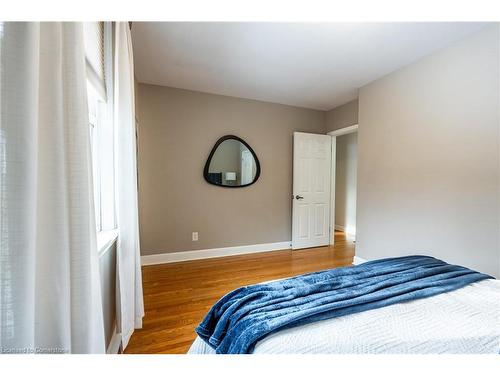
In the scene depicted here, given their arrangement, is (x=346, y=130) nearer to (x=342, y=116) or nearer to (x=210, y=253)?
(x=342, y=116)

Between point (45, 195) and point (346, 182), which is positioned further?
point (346, 182)

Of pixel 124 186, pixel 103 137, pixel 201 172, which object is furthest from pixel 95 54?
pixel 201 172

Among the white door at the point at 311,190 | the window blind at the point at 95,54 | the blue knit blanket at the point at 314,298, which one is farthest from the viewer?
the white door at the point at 311,190

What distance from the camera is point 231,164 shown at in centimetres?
351

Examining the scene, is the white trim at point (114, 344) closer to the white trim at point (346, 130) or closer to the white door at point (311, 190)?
the white door at point (311, 190)

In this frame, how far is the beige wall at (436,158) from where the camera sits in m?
1.86

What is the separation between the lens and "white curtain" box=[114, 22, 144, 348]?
1.47 meters

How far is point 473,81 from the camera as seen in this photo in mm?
1953

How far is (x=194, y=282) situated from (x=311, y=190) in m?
2.46

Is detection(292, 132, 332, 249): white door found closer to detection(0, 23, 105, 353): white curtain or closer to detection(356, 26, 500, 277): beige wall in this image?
detection(356, 26, 500, 277): beige wall

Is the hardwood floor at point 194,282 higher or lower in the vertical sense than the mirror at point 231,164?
lower

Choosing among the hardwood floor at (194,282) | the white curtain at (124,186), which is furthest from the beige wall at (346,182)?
the white curtain at (124,186)

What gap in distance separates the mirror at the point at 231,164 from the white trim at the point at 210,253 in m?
1.03

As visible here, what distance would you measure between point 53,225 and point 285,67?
2670mm
